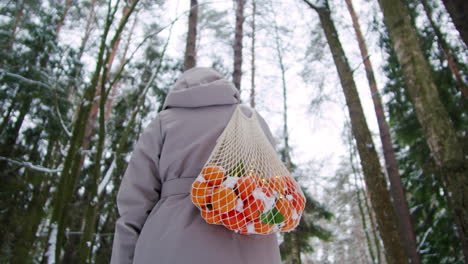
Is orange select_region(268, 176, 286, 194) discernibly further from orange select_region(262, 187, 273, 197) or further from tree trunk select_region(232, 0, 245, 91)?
tree trunk select_region(232, 0, 245, 91)

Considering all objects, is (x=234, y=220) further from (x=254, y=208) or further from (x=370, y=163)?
(x=370, y=163)

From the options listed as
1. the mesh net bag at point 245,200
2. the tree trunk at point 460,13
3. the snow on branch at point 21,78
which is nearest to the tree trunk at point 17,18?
the snow on branch at point 21,78

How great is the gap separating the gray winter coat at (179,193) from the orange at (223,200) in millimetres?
141

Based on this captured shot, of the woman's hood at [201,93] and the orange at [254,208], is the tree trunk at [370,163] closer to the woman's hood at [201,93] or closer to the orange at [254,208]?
the woman's hood at [201,93]

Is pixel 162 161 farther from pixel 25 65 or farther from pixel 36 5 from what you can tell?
pixel 36 5

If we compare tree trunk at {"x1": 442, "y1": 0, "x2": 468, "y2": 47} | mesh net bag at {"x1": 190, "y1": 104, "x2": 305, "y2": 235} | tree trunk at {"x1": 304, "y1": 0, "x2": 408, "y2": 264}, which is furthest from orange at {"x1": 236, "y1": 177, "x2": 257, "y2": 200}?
tree trunk at {"x1": 304, "y1": 0, "x2": 408, "y2": 264}

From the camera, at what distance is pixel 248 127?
1491 mm

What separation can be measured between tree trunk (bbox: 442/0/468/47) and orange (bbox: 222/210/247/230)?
141 centimetres

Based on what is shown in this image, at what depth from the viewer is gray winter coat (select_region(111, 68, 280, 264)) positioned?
3.72 feet

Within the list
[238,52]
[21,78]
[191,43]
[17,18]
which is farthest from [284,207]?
[17,18]

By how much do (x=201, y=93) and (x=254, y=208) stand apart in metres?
0.65

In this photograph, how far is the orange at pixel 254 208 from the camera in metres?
1.10

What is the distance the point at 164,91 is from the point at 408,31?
6.62 meters

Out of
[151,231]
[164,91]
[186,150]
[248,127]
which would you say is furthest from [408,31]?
[164,91]
